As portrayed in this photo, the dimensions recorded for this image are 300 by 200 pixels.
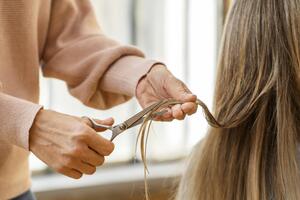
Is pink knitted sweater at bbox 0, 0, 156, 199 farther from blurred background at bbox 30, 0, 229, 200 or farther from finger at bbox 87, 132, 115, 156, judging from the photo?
blurred background at bbox 30, 0, 229, 200

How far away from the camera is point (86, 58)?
1.33 meters

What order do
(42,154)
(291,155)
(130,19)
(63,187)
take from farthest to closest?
(130,19) < (63,187) < (291,155) < (42,154)

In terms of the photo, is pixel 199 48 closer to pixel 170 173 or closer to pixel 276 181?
pixel 170 173

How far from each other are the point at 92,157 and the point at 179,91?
23 cm

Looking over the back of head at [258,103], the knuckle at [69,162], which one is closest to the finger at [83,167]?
the knuckle at [69,162]

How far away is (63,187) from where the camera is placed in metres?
2.35

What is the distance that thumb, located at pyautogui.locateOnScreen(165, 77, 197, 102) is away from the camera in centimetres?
104

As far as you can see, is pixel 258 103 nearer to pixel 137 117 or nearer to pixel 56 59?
pixel 137 117

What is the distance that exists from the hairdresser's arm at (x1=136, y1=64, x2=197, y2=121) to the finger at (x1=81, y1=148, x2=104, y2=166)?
0.15 metres

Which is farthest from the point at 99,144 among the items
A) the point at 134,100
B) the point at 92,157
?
the point at 134,100

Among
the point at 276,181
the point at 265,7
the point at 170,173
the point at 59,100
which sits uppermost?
the point at 265,7

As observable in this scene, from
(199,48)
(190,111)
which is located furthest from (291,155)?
(199,48)

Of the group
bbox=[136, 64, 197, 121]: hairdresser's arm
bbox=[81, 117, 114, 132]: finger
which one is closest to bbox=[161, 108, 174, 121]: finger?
bbox=[136, 64, 197, 121]: hairdresser's arm

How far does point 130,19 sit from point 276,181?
152 cm
